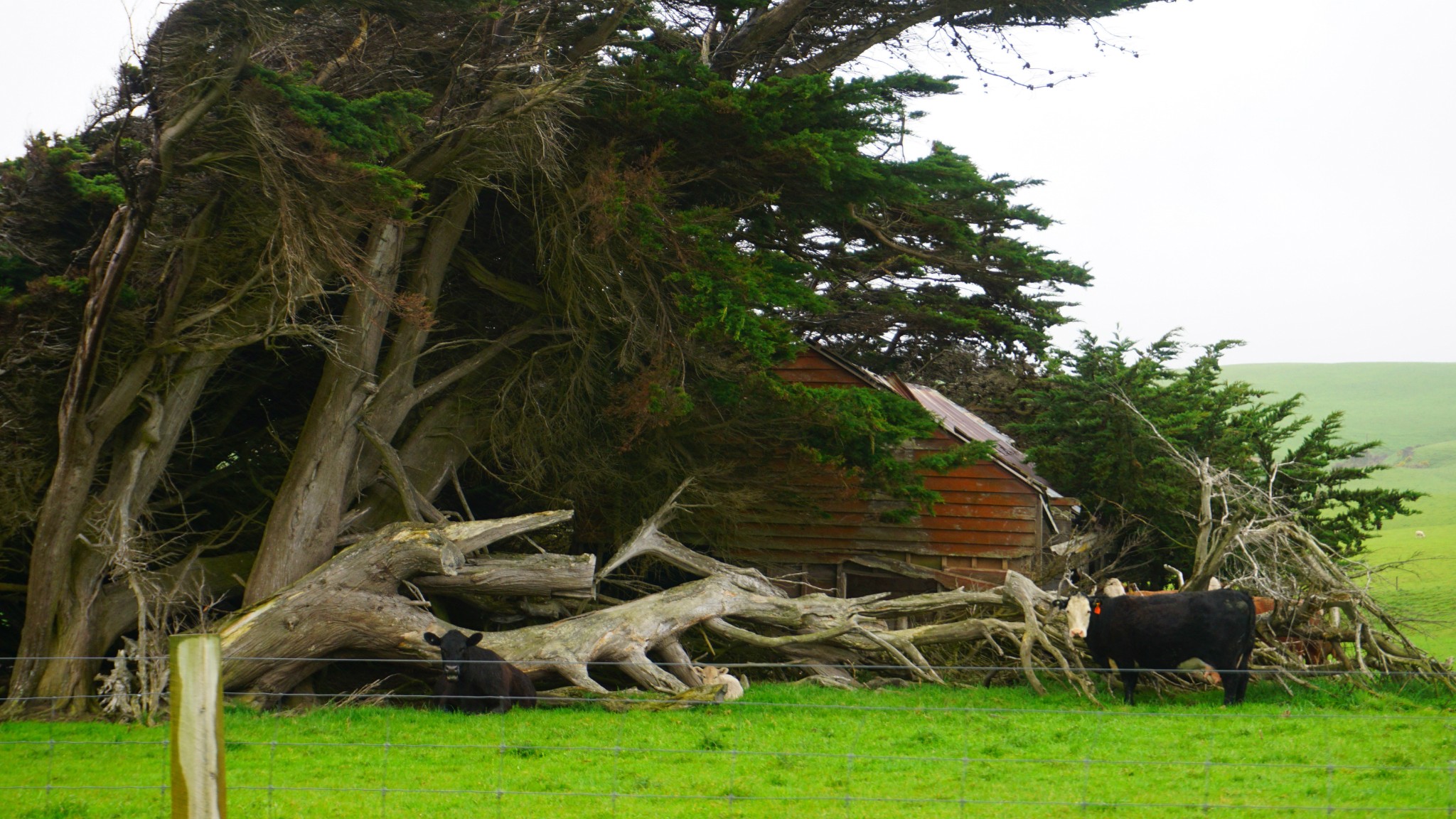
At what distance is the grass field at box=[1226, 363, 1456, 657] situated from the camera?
25312 mm

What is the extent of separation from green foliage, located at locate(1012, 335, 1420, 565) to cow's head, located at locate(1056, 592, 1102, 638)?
24.0 ft

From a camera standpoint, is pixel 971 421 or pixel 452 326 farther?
pixel 971 421

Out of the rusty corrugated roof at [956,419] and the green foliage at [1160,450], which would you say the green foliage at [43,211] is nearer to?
the rusty corrugated roof at [956,419]

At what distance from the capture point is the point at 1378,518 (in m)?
21.5

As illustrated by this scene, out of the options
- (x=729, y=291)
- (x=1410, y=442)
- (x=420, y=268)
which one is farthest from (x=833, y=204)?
(x=1410, y=442)

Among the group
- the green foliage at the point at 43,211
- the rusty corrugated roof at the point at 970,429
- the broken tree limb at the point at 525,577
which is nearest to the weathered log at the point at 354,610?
the broken tree limb at the point at 525,577

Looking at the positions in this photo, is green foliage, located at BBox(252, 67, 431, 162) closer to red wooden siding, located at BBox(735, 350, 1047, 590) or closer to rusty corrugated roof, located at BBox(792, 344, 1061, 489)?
rusty corrugated roof, located at BBox(792, 344, 1061, 489)

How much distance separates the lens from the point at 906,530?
18.5 m

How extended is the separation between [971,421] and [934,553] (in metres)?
6.66

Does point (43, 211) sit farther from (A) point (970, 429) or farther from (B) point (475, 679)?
(A) point (970, 429)

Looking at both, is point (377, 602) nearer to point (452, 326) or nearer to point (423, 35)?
point (452, 326)

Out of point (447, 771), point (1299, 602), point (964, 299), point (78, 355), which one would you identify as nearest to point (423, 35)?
point (78, 355)

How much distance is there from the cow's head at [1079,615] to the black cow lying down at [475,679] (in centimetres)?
562

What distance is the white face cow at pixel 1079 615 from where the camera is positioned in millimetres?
11633
